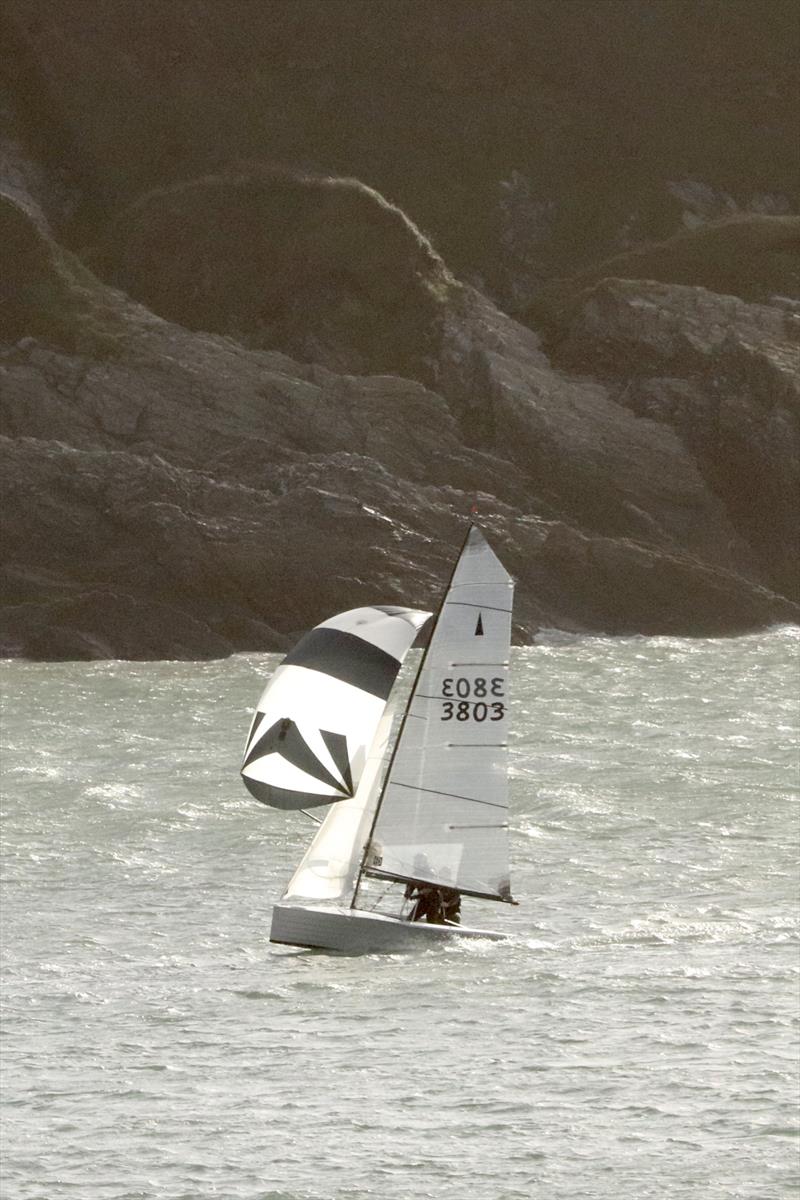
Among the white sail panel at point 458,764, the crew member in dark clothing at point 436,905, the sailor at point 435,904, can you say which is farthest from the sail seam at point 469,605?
the crew member in dark clothing at point 436,905

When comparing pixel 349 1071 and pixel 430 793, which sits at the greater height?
pixel 430 793

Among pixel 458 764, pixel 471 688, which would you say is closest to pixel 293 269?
pixel 471 688

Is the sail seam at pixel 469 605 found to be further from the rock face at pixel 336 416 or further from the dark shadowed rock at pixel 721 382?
the dark shadowed rock at pixel 721 382

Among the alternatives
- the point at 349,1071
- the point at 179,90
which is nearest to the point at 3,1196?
the point at 349,1071

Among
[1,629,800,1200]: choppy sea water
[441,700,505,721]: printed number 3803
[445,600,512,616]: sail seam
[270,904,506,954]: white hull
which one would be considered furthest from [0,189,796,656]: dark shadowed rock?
[270,904,506,954]: white hull

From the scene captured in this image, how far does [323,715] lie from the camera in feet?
95.7

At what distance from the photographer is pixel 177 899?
32.1 m

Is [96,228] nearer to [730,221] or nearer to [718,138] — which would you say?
[730,221]

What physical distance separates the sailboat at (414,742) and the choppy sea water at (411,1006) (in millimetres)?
1208

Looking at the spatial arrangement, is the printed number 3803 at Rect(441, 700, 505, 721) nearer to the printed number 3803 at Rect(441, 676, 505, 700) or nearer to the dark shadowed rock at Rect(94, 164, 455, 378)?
the printed number 3803 at Rect(441, 676, 505, 700)

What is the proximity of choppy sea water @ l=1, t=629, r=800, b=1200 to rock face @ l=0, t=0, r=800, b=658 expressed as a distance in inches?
803

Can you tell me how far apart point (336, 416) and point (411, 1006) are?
47450mm

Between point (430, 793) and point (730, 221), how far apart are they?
207 ft

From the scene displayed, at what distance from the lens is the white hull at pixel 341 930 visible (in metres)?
28.6
